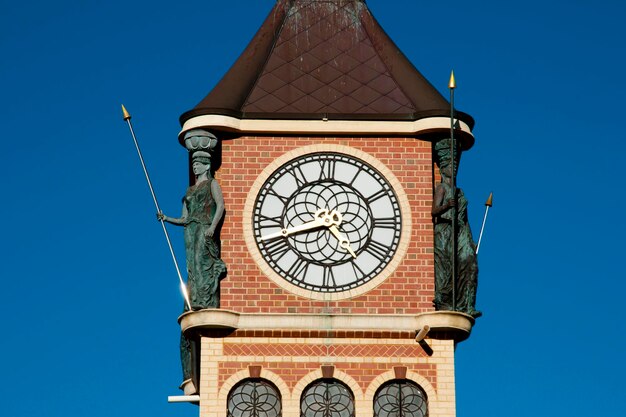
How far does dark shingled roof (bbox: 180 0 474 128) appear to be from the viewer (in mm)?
54750

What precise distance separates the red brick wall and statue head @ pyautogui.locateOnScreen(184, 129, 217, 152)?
1.61 ft

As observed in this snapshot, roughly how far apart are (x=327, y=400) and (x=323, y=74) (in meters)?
8.12

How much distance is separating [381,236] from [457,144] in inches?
113

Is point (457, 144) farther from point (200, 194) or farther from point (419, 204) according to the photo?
point (200, 194)

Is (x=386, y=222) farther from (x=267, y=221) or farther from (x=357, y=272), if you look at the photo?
(x=267, y=221)

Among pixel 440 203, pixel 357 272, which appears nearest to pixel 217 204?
pixel 357 272

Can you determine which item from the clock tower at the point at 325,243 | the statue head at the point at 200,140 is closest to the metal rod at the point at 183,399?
the clock tower at the point at 325,243

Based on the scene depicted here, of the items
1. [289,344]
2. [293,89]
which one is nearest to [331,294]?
[289,344]

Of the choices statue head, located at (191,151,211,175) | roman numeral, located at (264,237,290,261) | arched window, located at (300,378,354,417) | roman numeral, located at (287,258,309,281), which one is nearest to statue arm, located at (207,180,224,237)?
statue head, located at (191,151,211,175)

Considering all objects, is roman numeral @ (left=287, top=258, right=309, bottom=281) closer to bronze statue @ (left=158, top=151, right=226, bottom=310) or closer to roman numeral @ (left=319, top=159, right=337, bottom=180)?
bronze statue @ (left=158, top=151, right=226, bottom=310)

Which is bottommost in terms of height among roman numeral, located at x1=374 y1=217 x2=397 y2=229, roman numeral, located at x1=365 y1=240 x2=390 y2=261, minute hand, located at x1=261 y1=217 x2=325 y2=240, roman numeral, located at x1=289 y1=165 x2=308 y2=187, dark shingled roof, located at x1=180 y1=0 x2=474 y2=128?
roman numeral, located at x1=365 y1=240 x2=390 y2=261

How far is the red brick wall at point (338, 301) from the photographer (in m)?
53.0

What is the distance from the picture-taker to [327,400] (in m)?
52.2

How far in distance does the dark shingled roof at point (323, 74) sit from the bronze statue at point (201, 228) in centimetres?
96
